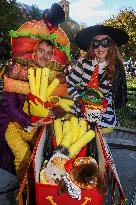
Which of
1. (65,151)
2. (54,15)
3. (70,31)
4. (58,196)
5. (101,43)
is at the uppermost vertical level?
(70,31)

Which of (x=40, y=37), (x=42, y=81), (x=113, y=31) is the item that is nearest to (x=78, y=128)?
(x=42, y=81)

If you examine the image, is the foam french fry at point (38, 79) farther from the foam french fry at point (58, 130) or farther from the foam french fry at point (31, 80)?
the foam french fry at point (58, 130)

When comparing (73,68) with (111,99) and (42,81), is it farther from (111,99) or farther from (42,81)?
(42,81)

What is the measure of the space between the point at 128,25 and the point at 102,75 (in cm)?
2685

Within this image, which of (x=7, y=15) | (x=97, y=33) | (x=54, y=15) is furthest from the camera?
(x=7, y=15)

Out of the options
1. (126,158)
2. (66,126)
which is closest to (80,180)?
(66,126)

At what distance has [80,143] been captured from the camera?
310cm

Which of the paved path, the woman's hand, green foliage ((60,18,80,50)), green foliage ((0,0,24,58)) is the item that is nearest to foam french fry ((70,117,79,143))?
the woman's hand

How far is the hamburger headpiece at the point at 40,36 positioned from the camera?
3.73 m

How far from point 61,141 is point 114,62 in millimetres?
1481

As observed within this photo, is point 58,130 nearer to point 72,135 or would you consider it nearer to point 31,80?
point 72,135

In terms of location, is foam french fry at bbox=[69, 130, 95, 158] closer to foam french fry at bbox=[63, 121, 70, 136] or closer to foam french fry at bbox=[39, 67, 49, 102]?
foam french fry at bbox=[63, 121, 70, 136]

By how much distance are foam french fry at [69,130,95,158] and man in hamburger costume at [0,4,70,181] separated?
1.27ft

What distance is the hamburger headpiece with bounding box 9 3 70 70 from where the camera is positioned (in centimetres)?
373
